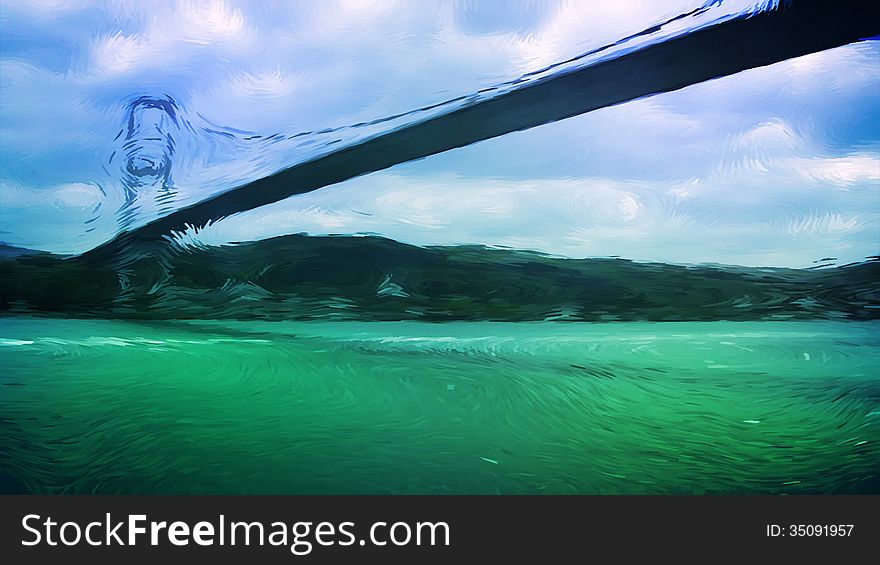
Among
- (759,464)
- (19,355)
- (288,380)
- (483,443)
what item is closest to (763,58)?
(759,464)

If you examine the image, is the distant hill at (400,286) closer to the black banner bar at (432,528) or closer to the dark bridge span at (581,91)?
the dark bridge span at (581,91)

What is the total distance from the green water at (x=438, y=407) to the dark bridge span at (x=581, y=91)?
0.36 m

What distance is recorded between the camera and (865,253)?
1533 millimetres

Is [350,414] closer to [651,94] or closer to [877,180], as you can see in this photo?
[651,94]

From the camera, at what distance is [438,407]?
1.28 meters

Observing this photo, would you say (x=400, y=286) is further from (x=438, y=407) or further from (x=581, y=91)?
(x=581, y=91)

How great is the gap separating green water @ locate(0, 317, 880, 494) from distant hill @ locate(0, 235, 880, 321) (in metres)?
0.04

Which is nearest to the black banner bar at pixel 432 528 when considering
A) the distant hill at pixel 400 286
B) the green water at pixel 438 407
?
the green water at pixel 438 407

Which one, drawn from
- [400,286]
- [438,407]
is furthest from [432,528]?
[400,286]

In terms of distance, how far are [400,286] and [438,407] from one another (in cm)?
40

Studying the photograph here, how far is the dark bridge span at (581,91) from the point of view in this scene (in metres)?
1.47

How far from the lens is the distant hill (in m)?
1.53

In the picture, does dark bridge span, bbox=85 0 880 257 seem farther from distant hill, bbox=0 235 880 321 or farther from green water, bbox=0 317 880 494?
green water, bbox=0 317 880 494

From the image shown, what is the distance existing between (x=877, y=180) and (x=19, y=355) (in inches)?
89.9
